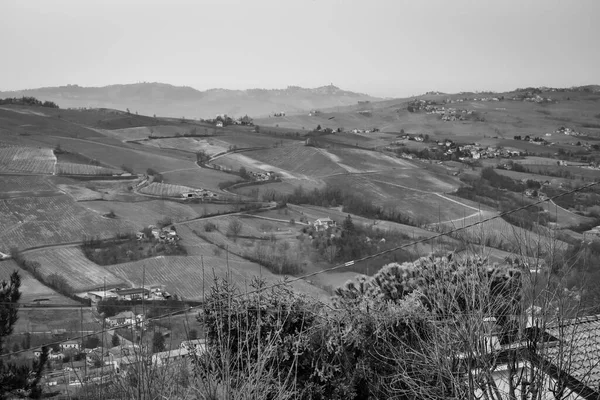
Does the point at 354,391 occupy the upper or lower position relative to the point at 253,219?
upper

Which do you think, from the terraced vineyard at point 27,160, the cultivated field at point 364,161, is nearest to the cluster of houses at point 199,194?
the terraced vineyard at point 27,160

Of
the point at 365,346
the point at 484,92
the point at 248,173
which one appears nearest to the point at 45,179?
the point at 248,173

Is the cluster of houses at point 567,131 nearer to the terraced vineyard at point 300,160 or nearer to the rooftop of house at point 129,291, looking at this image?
the terraced vineyard at point 300,160

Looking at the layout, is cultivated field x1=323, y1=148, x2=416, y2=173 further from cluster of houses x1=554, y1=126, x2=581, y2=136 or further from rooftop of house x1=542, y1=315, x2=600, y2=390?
rooftop of house x1=542, y1=315, x2=600, y2=390

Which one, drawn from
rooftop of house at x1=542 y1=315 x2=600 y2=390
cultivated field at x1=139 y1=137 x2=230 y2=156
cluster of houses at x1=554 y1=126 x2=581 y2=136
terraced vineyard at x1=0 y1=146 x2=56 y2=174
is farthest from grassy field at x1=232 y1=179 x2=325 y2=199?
cluster of houses at x1=554 y1=126 x2=581 y2=136

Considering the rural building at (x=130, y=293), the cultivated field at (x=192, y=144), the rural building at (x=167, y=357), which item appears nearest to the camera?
the rural building at (x=167, y=357)

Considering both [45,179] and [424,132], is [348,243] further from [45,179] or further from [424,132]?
[424,132]

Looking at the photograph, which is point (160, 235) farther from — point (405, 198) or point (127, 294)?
point (405, 198)
